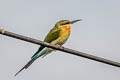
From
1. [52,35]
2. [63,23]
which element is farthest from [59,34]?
[63,23]

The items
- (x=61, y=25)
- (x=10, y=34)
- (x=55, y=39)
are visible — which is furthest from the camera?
(x=61, y=25)

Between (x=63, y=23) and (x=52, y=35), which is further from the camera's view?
(x=63, y=23)

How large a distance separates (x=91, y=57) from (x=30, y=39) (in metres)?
0.42

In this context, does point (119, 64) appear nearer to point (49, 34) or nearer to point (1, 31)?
point (1, 31)

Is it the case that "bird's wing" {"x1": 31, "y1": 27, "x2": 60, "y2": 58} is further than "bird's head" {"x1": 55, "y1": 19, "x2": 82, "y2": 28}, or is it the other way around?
"bird's head" {"x1": 55, "y1": 19, "x2": 82, "y2": 28}

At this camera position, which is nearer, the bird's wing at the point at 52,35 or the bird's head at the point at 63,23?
the bird's wing at the point at 52,35

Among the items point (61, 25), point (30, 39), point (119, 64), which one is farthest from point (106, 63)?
point (61, 25)

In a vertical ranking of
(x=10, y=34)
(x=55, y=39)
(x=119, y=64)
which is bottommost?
(x=55, y=39)

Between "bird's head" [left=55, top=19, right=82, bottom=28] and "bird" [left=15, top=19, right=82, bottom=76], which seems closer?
"bird" [left=15, top=19, right=82, bottom=76]

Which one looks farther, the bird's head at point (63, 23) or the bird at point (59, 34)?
the bird's head at point (63, 23)

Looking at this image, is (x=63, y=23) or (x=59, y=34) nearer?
(x=59, y=34)

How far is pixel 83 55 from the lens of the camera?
8.63ft

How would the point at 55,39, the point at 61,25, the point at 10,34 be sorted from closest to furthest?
the point at 10,34 → the point at 55,39 → the point at 61,25

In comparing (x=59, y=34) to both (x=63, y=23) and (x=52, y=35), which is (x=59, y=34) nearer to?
(x=52, y=35)
